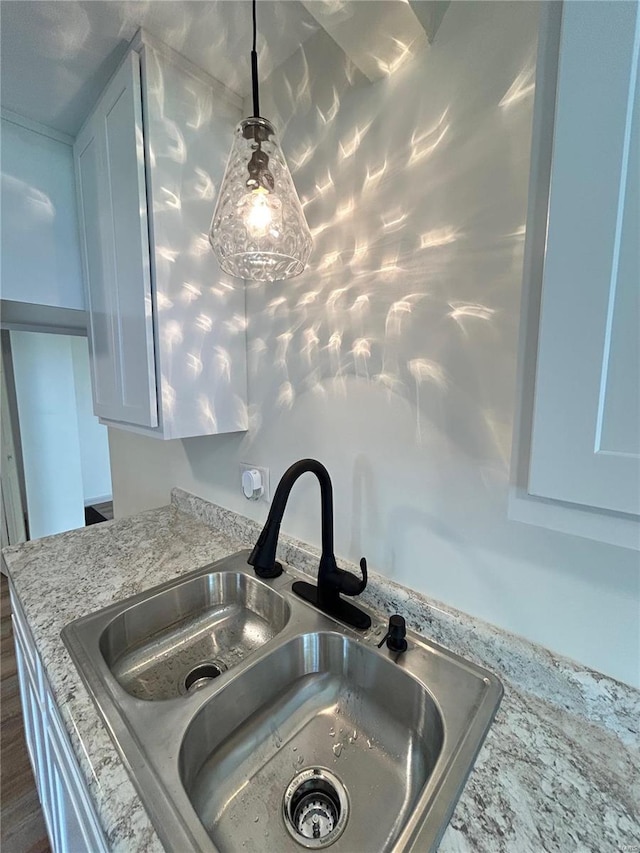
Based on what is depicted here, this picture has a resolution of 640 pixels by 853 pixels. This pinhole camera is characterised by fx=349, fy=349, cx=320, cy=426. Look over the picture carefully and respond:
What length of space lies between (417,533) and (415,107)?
0.92 meters

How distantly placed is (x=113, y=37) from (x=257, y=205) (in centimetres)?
66

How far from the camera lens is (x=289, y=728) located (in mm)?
701

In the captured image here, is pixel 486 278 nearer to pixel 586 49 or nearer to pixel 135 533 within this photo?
pixel 586 49

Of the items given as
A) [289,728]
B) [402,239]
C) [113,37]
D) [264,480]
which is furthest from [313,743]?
[113,37]

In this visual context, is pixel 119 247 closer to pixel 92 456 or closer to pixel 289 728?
pixel 289 728

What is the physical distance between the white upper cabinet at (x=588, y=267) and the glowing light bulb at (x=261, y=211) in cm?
47

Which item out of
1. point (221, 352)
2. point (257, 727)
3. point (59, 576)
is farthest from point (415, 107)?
point (59, 576)

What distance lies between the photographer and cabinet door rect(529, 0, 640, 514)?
12.8 inches

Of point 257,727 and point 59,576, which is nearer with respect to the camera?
point 257,727

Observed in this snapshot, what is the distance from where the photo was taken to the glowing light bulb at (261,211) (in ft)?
2.29

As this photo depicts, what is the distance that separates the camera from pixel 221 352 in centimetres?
110

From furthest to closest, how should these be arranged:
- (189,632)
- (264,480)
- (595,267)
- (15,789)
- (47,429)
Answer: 1. (47,429)
2. (15,789)
3. (264,480)
4. (189,632)
5. (595,267)

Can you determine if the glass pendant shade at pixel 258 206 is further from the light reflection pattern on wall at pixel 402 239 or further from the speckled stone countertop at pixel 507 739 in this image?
the speckled stone countertop at pixel 507 739

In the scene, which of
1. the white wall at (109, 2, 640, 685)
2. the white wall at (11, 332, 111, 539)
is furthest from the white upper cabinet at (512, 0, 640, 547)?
the white wall at (11, 332, 111, 539)
